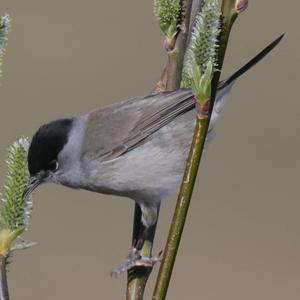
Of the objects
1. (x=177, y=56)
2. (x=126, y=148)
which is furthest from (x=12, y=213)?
(x=126, y=148)

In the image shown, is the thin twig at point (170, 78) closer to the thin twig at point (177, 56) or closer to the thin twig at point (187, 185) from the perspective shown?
the thin twig at point (177, 56)

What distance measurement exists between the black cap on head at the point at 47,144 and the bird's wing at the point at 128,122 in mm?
175

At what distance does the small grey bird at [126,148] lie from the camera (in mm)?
2994

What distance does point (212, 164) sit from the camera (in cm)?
809

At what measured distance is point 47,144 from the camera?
298 centimetres

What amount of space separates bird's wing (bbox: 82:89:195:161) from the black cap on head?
17cm

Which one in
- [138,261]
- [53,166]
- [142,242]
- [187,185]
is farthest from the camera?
[53,166]

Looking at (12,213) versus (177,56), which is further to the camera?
(177,56)

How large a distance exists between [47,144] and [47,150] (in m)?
0.04

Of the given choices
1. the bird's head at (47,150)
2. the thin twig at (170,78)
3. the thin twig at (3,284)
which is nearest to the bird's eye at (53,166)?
the bird's head at (47,150)

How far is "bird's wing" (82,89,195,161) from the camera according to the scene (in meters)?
3.15

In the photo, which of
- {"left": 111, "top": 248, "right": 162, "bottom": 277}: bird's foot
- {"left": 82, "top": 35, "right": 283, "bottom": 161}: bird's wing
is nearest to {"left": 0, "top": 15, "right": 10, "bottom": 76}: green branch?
{"left": 111, "top": 248, "right": 162, "bottom": 277}: bird's foot

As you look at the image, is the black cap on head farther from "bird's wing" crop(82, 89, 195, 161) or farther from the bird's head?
"bird's wing" crop(82, 89, 195, 161)

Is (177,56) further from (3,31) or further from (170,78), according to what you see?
(3,31)
